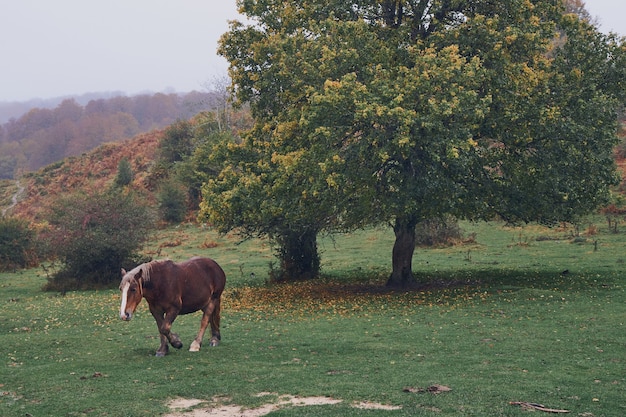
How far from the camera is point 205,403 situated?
1090cm

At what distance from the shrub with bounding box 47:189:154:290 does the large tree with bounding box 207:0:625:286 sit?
384 inches

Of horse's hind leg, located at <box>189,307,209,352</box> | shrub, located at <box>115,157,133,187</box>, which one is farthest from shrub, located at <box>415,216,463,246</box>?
shrub, located at <box>115,157,133,187</box>

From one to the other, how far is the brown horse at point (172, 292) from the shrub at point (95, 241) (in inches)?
707

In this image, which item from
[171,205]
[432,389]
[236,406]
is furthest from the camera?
[171,205]

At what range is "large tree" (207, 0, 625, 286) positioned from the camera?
2088cm

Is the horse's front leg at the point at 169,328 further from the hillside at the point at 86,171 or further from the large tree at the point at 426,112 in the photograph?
the hillside at the point at 86,171

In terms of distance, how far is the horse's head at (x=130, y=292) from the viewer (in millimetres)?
13219

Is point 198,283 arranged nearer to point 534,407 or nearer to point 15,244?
point 534,407

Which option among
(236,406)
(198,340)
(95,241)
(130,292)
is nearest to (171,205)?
(95,241)

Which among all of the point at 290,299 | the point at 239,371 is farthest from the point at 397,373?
the point at 290,299

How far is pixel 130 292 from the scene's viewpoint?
13.5 m

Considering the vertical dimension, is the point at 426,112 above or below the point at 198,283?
above

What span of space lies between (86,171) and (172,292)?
86.4 m

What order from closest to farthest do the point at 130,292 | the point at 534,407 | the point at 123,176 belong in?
the point at 534,407, the point at 130,292, the point at 123,176
